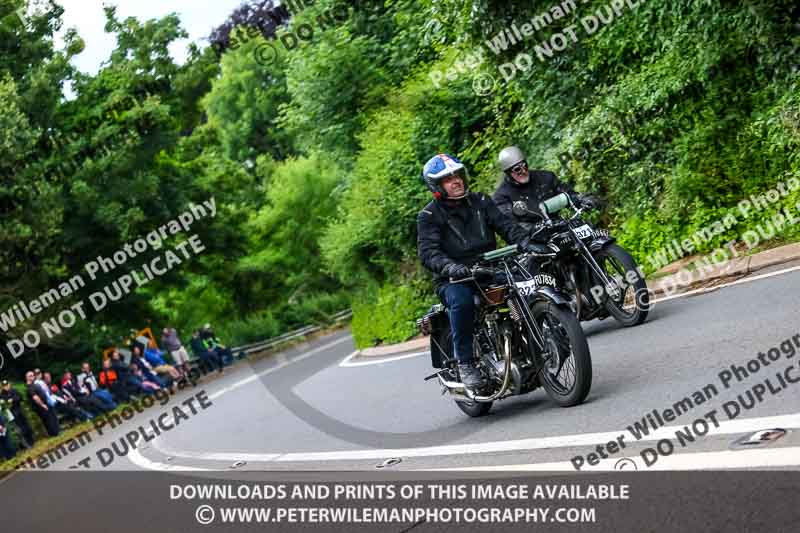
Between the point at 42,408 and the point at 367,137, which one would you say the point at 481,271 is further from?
the point at 42,408

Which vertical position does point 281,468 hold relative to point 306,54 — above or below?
below

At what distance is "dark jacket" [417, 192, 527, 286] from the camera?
26.1 feet

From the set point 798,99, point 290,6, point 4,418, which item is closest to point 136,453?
point 4,418

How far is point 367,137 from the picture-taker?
79.7 feet

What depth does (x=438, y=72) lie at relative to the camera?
72.8 feet

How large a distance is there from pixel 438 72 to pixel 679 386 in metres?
15.9

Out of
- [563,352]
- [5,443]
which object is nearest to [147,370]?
[5,443]

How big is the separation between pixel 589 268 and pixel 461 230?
256 cm

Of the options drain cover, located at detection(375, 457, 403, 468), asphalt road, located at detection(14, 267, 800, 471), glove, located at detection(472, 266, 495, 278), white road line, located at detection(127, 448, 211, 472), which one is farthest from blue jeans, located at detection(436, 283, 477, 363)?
white road line, located at detection(127, 448, 211, 472)

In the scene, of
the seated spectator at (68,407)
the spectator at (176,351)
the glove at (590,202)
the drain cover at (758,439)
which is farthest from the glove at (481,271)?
the spectator at (176,351)

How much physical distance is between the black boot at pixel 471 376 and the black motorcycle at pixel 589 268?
231 centimetres

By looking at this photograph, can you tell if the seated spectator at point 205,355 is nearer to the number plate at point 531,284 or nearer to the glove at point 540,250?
the glove at point 540,250

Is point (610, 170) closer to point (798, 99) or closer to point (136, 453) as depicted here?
Answer: point (798, 99)

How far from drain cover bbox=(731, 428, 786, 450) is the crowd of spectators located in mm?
17795
